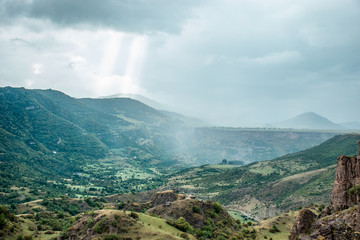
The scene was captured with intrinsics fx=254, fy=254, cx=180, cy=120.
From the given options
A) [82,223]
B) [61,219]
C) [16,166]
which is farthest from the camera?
[16,166]

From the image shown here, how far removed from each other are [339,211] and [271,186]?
113846mm

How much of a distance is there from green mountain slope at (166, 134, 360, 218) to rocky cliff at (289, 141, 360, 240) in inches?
2768

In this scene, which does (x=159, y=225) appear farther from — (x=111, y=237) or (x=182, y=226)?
(x=111, y=237)

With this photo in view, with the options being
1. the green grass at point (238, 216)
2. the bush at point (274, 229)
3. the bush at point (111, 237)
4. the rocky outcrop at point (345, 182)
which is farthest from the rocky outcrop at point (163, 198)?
the rocky outcrop at point (345, 182)

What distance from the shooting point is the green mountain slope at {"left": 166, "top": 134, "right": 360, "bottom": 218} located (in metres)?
118

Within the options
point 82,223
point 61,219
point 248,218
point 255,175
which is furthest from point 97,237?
point 255,175

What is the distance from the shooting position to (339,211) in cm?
3709

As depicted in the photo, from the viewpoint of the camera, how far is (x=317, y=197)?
354ft

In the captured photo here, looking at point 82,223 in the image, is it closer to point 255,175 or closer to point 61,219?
point 61,219

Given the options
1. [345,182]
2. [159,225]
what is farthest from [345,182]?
[159,225]

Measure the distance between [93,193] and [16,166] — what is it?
67615 mm

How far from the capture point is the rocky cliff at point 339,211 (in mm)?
31703

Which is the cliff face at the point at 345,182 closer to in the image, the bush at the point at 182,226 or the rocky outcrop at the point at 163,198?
the bush at the point at 182,226

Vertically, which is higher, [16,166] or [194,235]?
[194,235]
